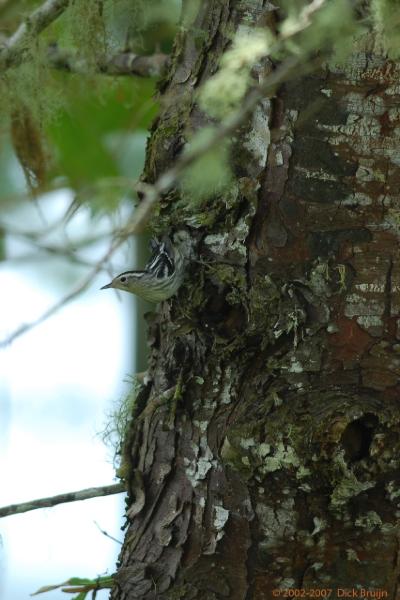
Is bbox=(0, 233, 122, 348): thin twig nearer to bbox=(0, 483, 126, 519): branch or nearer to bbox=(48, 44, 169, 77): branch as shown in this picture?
bbox=(0, 483, 126, 519): branch

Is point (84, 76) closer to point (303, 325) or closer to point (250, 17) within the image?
point (250, 17)

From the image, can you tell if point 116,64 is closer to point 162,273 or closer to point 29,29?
point 29,29

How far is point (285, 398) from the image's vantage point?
2354 mm

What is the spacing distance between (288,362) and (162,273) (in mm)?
597

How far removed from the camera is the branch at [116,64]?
361cm

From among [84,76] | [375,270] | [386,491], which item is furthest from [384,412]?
[84,76]

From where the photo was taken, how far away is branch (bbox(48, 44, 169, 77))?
3.61m

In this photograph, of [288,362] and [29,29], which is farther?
[29,29]

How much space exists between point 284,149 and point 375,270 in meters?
0.41

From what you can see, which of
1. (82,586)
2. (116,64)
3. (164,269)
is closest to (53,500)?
(82,586)

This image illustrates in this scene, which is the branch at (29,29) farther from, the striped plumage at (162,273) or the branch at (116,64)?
the striped plumage at (162,273)

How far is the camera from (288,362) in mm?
2412

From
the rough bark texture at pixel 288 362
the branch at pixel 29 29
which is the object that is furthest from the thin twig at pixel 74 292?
the branch at pixel 29 29

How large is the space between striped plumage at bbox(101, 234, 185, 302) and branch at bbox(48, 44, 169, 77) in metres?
0.85
